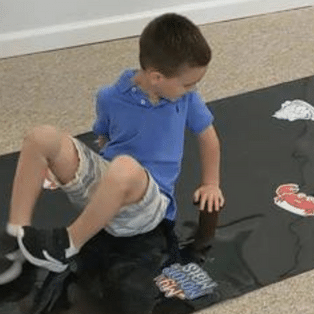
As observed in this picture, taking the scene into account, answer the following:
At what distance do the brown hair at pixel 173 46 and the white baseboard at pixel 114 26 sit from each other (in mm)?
1013

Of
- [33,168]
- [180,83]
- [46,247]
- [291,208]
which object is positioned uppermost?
[180,83]

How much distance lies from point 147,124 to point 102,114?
0.10m

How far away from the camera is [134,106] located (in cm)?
133

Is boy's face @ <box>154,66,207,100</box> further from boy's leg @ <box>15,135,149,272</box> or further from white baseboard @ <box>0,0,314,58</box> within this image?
white baseboard @ <box>0,0,314,58</box>

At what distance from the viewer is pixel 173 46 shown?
4.01 feet

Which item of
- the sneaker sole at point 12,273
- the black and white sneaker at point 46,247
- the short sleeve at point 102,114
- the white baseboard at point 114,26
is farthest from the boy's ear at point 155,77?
the white baseboard at point 114,26

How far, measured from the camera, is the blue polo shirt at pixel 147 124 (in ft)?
4.38

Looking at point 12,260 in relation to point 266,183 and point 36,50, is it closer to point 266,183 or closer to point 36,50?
point 266,183

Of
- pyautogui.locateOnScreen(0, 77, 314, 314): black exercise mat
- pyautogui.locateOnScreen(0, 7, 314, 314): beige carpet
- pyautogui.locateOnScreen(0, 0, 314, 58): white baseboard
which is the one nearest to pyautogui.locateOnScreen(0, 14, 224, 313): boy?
pyautogui.locateOnScreen(0, 77, 314, 314): black exercise mat

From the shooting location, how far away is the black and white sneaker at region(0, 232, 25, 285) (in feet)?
4.32

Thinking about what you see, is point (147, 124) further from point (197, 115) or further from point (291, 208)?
point (291, 208)

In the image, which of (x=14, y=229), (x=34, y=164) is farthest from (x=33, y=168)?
(x=14, y=229)

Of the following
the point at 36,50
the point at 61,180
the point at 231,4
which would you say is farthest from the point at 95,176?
the point at 231,4

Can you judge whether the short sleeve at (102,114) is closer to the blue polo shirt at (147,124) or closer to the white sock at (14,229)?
the blue polo shirt at (147,124)
